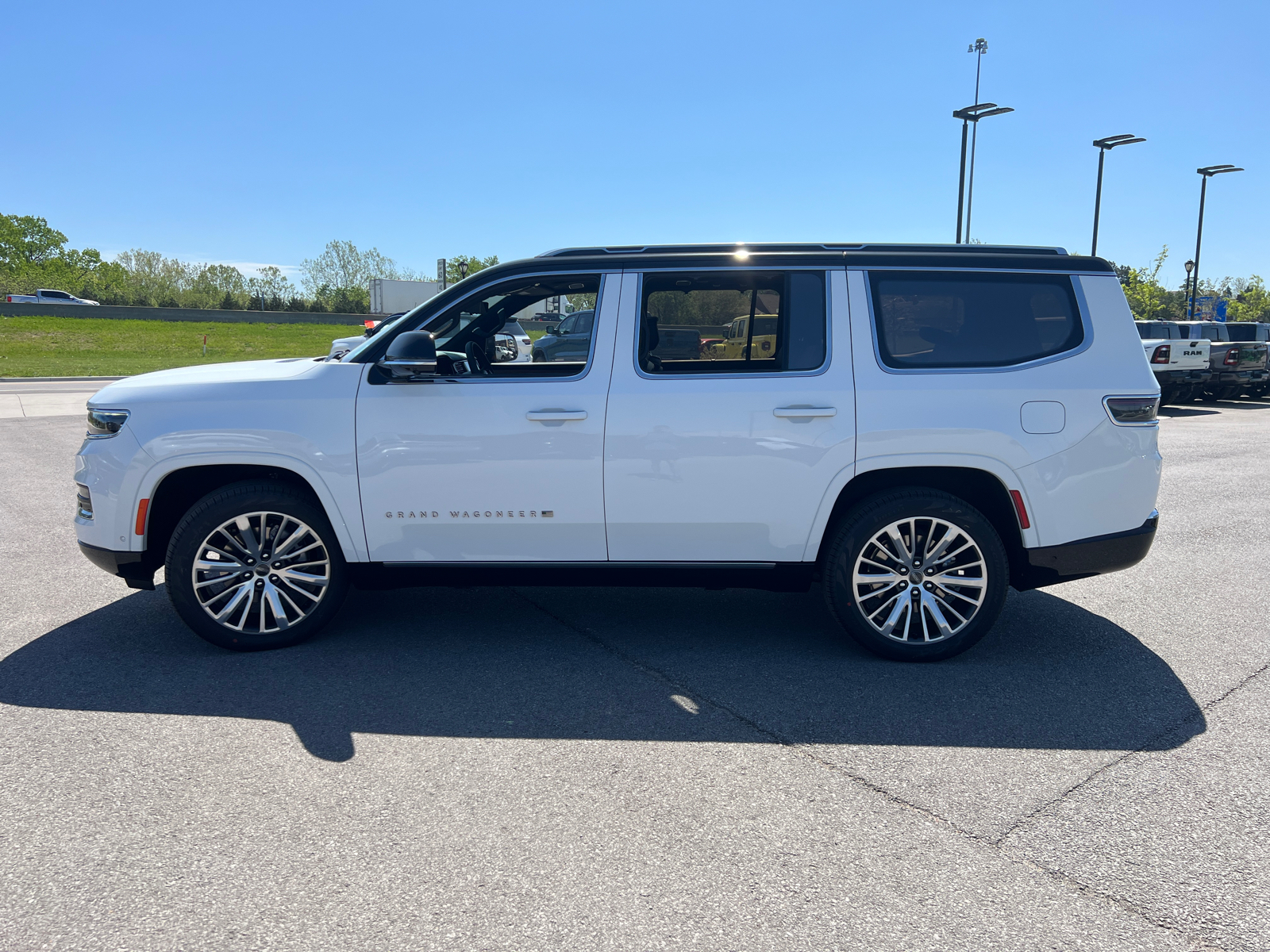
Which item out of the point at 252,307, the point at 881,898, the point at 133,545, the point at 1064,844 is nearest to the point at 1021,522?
the point at 1064,844

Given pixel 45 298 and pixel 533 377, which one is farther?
pixel 45 298

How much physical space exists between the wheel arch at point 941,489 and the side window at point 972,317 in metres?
0.53

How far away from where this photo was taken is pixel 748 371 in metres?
4.61

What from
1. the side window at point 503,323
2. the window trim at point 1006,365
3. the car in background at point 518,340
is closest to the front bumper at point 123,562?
the side window at point 503,323

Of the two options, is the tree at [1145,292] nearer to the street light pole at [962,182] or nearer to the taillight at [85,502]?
the street light pole at [962,182]

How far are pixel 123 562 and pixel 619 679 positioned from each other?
8.45 feet

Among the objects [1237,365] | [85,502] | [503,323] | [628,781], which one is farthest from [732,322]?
[1237,365]

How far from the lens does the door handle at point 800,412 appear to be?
4492 mm

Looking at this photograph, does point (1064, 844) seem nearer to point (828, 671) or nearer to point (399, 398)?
point (828, 671)

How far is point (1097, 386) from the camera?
455 cm

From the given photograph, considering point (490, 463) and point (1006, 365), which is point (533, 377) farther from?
point (1006, 365)

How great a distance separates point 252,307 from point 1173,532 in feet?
188

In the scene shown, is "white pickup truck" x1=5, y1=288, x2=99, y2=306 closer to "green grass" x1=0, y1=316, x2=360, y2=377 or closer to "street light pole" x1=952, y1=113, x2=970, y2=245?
"green grass" x1=0, y1=316, x2=360, y2=377

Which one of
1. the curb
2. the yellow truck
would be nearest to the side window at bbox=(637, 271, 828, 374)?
the yellow truck
